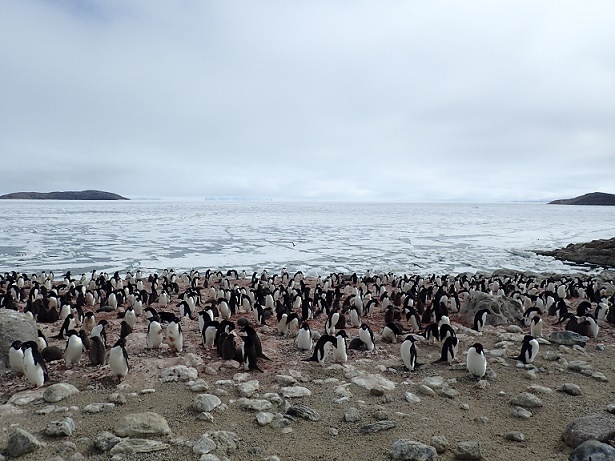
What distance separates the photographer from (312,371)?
6699 millimetres

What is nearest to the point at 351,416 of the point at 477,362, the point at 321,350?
the point at 321,350

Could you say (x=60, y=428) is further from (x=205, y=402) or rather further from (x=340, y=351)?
(x=340, y=351)

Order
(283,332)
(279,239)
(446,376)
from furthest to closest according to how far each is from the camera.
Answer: (279,239) → (283,332) → (446,376)

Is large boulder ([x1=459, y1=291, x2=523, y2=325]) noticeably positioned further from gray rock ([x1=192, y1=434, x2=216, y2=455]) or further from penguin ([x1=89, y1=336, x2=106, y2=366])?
penguin ([x1=89, y1=336, x2=106, y2=366])

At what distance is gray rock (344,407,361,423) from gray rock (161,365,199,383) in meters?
2.33

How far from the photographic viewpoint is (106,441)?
4402mm

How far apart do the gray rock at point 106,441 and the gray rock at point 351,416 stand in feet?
8.15

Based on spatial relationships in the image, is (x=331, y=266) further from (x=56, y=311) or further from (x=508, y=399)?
(x=508, y=399)

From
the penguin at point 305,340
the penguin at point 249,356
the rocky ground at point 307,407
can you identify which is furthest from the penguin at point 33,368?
the penguin at point 305,340

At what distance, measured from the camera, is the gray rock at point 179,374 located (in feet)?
20.4

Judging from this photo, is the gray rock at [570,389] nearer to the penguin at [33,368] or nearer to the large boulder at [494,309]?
the large boulder at [494,309]

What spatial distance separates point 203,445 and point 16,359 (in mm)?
3612

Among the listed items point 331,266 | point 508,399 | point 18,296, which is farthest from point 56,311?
point 331,266

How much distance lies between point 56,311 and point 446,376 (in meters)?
9.48
